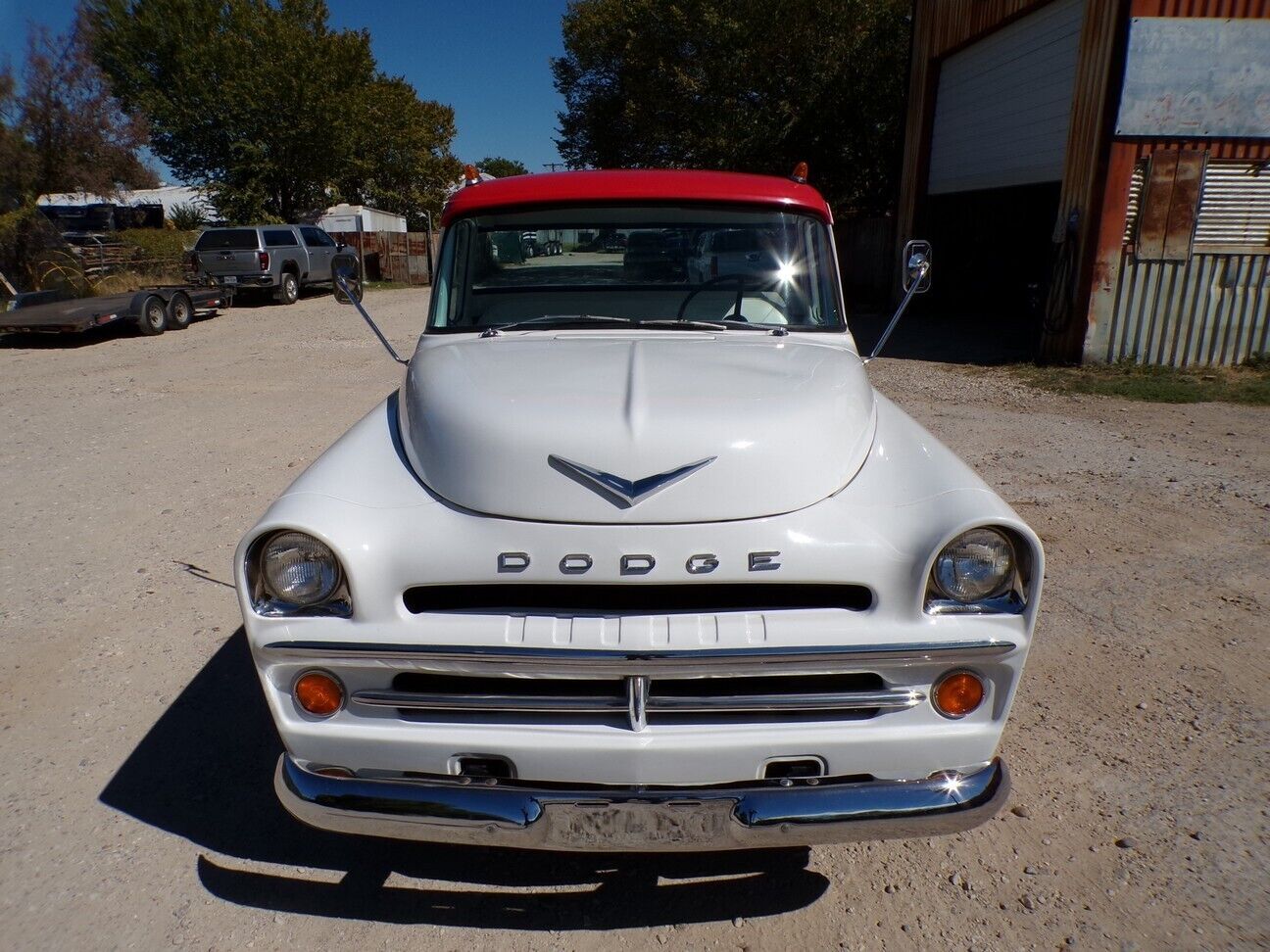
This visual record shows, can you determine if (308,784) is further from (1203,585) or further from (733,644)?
(1203,585)

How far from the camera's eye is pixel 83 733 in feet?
11.0

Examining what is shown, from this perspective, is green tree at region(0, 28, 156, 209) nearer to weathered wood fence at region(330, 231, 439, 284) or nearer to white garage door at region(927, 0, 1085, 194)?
weathered wood fence at region(330, 231, 439, 284)

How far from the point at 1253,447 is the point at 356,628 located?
7653 millimetres

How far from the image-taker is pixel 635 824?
80.9 inches

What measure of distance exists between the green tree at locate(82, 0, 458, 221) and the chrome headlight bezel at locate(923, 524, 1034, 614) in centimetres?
3230

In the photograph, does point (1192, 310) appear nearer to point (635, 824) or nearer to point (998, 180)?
point (998, 180)

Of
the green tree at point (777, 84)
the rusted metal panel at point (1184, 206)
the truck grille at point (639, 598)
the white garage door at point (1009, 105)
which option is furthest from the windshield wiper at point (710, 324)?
the green tree at point (777, 84)

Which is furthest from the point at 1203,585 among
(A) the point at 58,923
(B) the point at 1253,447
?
(A) the point at 58,923

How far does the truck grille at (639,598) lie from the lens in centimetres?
213

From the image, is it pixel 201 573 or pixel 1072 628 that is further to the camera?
pixel 201 573

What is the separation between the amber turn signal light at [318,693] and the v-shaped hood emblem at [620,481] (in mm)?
778

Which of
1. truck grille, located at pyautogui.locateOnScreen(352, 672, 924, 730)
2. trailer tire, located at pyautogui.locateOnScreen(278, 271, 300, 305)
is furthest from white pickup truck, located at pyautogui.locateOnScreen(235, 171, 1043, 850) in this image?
trailer tire, located at pyautogui.locateOnScreen(278, 271, 300, 305)

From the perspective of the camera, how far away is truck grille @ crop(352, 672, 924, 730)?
82.4 inches

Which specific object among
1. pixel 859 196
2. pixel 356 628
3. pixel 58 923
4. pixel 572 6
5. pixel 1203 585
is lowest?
pixel 58 923
